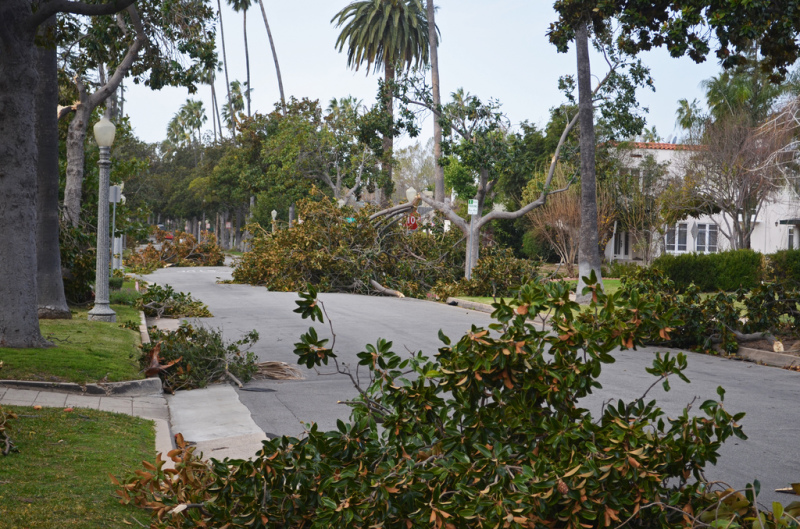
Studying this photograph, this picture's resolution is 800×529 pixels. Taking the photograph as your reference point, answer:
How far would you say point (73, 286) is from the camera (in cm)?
1780

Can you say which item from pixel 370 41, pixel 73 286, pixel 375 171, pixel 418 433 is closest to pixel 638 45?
pixel 418 433

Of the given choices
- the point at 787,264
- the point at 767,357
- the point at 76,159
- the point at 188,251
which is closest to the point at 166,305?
the point at 76,159

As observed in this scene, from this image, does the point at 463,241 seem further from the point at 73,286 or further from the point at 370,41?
the point at 370,41

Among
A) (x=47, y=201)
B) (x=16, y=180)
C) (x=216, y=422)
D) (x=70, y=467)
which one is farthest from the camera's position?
(x=47, y=201)

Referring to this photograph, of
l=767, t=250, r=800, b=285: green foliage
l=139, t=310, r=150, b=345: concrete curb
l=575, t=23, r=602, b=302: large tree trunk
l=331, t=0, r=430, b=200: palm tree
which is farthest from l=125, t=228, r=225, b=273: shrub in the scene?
l=767, t=250, r=800, b=285: green foliage

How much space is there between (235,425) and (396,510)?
4326 millimetres

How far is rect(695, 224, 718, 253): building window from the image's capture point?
4772 cm

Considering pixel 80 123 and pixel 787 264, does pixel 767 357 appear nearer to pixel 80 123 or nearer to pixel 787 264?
pixel 787 264

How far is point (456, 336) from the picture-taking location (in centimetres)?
1471

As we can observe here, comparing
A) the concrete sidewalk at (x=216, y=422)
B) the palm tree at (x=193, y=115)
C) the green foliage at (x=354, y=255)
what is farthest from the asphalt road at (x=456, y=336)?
the palm tree at (x=193, y=115)

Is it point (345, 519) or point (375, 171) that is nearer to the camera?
point (345, 519)

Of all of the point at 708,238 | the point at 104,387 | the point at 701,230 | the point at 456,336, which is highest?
the point at 701,230

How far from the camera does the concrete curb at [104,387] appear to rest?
28.3 feet

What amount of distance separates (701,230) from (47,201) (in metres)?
42.5
